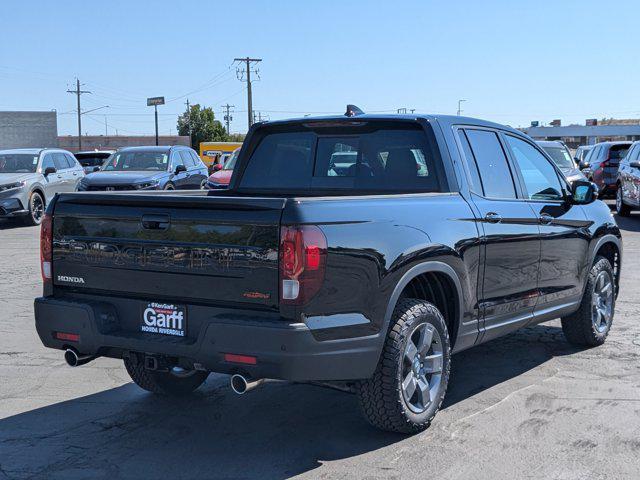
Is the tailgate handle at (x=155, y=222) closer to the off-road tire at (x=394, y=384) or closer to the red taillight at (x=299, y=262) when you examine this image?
the red taillight at (x=299, y=262)

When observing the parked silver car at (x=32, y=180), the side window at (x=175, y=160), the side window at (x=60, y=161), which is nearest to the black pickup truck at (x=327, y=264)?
the side window at (x=175, y=160)

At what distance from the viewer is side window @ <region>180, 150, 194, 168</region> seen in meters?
21.0

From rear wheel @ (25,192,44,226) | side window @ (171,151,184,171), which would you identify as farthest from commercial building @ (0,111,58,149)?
side window @ (171,151,184,171)

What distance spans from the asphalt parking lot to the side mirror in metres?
1.29

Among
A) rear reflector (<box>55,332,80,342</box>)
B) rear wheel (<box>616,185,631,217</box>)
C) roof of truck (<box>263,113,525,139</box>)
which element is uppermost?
roof of truck (<box>263,113,525,139</box>)

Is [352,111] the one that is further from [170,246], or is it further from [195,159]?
[195,159]

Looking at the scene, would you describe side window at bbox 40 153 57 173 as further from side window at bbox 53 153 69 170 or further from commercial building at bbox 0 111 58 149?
commercial building at bbox 0 111 58 149

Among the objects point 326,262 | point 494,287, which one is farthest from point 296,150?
point 326,262

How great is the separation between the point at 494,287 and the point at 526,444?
1.23 meters

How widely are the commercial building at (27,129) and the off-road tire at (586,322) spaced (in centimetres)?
8533

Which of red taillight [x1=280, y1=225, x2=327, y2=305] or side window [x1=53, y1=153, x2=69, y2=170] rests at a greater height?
side window [x1=53, y1=153, x2=69, y2=170]

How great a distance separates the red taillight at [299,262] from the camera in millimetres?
4266

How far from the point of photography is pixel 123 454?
4770 mm

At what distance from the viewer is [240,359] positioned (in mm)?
4375
